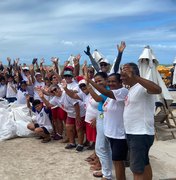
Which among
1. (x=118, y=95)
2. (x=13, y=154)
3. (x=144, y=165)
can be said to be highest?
(x=118, y=95)

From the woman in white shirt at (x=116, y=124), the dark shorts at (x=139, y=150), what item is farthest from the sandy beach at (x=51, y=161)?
the dark shorts at (x=139, y=150)

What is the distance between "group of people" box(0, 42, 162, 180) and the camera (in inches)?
141

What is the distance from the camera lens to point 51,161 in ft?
19.5

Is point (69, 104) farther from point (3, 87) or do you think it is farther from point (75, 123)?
point (3, 87)

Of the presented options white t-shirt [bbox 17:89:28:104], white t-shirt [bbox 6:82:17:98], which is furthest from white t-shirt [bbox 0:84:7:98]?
white t-shirt [bbox 17:89:28:104]

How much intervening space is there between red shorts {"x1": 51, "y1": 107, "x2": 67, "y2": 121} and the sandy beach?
1.85ft

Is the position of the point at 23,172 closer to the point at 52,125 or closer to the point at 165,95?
the point at 52,125

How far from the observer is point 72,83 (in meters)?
6.71

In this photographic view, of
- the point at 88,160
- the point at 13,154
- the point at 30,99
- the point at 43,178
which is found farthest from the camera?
the point at 30,99

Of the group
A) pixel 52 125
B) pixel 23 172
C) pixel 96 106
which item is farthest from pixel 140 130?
pixel 52 125

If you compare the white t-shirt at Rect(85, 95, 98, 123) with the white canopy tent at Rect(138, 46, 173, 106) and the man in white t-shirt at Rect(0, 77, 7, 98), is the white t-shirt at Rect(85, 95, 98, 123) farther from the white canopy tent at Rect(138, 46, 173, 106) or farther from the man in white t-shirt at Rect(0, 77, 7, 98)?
the man in white t-shirt at Rect(0, 77, 7, 98)

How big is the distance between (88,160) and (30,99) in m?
3.20

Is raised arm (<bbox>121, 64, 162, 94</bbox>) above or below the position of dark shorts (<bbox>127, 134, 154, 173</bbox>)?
above

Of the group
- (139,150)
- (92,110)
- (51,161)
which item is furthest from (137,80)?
(51,161)
